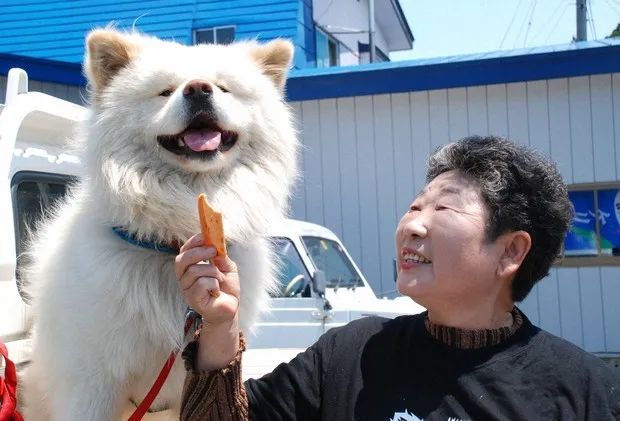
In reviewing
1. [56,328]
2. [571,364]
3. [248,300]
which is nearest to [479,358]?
[571,364]

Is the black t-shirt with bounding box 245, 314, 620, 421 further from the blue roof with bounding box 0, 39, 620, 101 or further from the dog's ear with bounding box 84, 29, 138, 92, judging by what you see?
the blue roof with bounding box 0, 39, 620, 101

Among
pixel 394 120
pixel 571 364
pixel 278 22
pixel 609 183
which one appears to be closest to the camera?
pixel 571 364

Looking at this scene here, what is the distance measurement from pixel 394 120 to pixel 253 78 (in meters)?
7.80

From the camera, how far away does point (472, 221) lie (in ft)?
6.08

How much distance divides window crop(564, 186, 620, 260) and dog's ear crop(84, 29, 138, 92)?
8.18m

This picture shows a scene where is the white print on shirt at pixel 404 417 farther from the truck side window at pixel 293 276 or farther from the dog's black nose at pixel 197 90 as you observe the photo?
the truck side window at pixel 293 276

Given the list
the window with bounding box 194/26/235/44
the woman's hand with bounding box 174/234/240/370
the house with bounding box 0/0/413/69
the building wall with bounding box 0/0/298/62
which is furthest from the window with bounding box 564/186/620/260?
the woman's hand with bounding box 174/234/240/370

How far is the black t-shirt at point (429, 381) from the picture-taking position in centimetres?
175

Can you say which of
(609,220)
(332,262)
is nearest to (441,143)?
(609,220)

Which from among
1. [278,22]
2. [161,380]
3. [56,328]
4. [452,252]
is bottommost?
[161,380]

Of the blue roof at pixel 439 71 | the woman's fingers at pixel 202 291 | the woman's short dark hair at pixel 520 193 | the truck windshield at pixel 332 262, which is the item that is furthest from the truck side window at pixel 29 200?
the blue roof at pixel 439 71

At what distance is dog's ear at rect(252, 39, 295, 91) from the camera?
8.30ft

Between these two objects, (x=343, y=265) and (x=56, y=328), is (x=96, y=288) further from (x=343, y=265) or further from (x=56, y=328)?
(x=343, y=265)

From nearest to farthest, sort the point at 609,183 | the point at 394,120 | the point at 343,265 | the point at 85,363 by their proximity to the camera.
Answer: the point at 85,363, the point at 343,265, the point at 609,183, the point at 394,120
